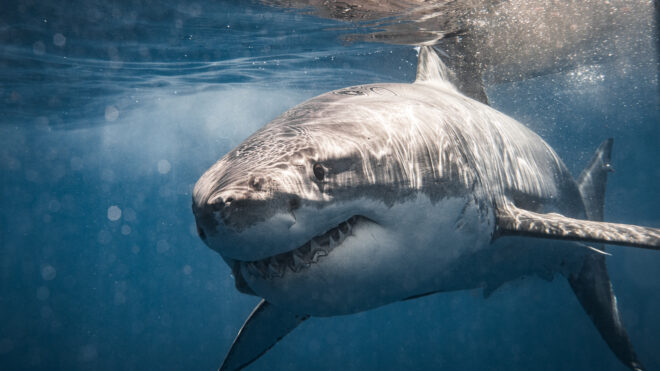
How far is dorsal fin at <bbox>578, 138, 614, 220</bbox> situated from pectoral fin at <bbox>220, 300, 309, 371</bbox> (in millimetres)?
5110

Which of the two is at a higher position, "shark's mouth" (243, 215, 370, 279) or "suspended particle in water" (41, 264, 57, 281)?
"shark's mouth" (243, 215, 370, 279)

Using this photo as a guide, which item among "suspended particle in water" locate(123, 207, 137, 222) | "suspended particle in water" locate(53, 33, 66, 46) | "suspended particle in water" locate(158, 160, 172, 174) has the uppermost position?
"suspended particle in water" locate(53, 33, 66, 46)

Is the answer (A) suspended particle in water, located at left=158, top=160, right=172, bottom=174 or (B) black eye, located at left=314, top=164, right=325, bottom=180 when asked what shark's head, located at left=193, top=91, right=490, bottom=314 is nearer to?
(B) black eye, located at left=314, top=164, right=325, bottom=180

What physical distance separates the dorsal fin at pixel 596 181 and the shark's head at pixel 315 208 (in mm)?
5003

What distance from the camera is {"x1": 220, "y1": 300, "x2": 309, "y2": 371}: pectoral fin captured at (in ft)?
10.9

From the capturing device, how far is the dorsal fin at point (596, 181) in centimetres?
589

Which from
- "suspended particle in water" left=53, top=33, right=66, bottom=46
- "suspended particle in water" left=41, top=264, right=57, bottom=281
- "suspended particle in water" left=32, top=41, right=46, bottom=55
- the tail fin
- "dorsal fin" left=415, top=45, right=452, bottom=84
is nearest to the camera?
the tail fin

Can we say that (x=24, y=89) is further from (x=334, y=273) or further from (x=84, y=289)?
(x=84, y=289)

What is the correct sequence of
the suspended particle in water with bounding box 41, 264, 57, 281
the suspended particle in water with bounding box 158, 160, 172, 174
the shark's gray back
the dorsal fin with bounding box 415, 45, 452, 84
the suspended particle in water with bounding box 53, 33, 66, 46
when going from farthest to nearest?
the suspended particle in water with bounding box 41, 264, 57, 281, the suspended particle in water with bounding box 158, 160, 172, 174, the suspended particle in water with bounding box 53, 33, 66, 46, the dorsal fin with bounding box 415, 45, 452, 84, the shark's gray back

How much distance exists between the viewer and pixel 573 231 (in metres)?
2.70

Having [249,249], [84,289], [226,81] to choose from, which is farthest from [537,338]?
[84,289]

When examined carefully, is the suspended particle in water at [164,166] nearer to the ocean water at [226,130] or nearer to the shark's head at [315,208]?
the ocean water at [226,130]

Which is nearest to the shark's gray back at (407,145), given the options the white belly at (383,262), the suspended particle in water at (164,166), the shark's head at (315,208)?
the shark's head at (315,208)

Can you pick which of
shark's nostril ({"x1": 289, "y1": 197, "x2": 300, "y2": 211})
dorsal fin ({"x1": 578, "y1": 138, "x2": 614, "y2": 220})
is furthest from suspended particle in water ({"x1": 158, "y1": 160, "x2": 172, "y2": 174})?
shark's nostril ({"x1": 289, "y1": 197, "x2": 300, "y2": 211})
